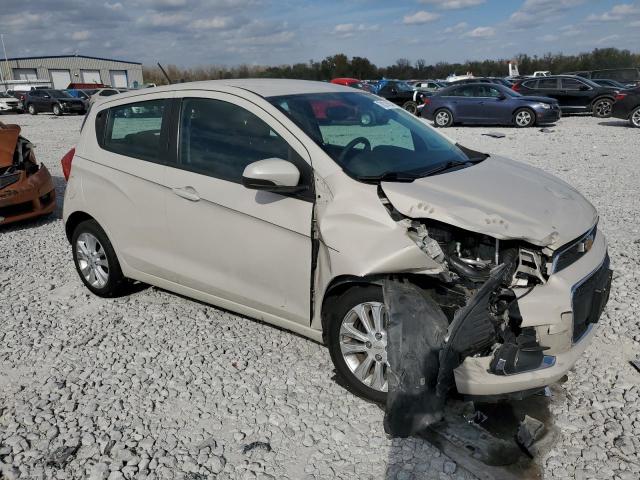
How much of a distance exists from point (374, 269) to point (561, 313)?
100 cm

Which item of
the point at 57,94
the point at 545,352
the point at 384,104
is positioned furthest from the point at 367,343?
the point at 57,94

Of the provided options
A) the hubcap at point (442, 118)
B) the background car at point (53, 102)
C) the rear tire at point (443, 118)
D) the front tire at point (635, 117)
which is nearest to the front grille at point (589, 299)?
the front tire at point (635, 117)

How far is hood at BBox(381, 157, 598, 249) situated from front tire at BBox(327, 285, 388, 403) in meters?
0.57

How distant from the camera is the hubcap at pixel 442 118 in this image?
1916cm

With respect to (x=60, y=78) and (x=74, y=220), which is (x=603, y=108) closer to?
(x=74, y=220)

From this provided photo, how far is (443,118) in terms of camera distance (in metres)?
19.2

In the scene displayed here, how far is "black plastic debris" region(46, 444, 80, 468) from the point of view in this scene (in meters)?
2.88

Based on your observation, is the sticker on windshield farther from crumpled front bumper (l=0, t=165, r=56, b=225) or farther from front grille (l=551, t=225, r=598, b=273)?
crumpled front bumper (l=0, t=165, r=56, b=225)

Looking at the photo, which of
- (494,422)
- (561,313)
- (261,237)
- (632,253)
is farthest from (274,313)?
(632,253)

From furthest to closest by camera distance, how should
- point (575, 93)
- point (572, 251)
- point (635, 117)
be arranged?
point (575, 93) → point (635, 117) → point (572, 251)

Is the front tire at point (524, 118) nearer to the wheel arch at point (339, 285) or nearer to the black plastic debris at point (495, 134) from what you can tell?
the black plastic debris at point (495, 134)

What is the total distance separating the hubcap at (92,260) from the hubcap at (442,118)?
53.5 feet

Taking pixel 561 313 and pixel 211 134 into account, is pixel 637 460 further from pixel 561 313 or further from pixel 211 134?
pixel 211 134

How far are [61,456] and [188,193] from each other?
6.02 feet
